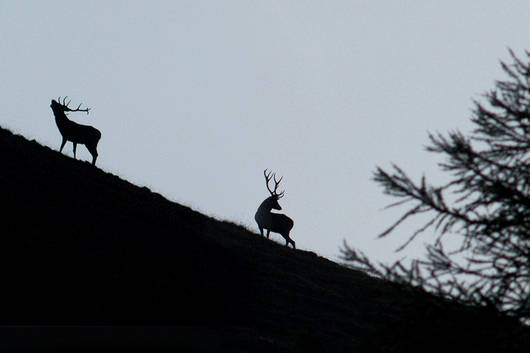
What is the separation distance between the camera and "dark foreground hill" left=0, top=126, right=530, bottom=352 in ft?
15.2

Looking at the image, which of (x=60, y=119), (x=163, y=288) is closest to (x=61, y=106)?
(x=60, y=119)

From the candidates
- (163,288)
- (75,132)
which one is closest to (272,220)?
(75,132)

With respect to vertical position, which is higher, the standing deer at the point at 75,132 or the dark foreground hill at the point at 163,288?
the standing deer at the point at 75,132

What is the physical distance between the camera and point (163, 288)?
9.43 metres

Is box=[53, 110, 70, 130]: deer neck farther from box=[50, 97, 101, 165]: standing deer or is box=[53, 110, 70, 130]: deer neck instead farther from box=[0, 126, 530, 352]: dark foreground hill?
box=[0, 126, 530, 352]: dark foreground hill

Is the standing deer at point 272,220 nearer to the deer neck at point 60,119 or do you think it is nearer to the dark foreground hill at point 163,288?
the dark foreground hill at point 163,288

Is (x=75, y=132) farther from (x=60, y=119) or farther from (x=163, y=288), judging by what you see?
(x=163, y=288)

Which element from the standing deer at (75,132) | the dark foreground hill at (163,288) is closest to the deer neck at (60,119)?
the standing deer at (75,132)

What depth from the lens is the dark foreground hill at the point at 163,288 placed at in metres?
4.63

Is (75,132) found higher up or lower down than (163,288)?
higher up

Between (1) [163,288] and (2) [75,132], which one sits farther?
(2) [75,132]

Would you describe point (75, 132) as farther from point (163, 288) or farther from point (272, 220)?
point (163, 288)

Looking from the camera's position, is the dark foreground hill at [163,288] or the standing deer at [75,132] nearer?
the dark foreground hill at [163,288]

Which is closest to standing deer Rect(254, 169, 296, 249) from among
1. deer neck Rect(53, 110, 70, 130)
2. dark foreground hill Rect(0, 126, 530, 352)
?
dark foreground hill Rect(0, 126, 530, 352)
